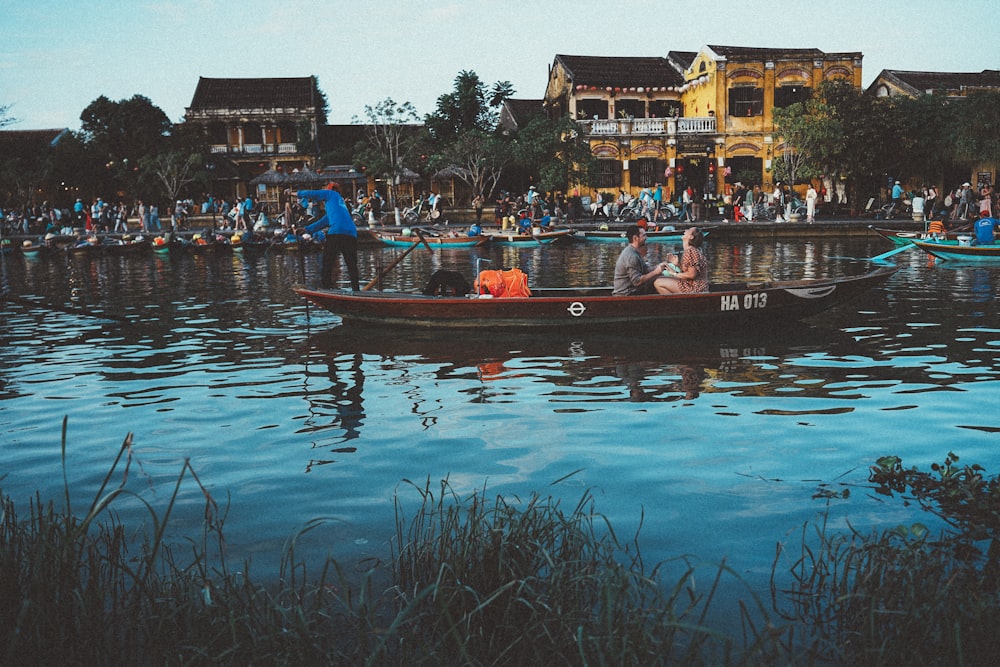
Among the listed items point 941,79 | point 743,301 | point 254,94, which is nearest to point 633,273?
point 743,301

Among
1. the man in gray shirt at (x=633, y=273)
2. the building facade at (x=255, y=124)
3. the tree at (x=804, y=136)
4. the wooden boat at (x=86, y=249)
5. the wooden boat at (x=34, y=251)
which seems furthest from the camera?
the building facade at (x=255, y=124)

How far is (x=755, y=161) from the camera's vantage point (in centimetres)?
4216

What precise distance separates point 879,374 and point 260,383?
6.31 meters

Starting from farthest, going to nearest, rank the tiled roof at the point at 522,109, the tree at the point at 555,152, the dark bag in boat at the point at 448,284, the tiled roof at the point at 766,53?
the tiled roof at the point at 522,109 → the tiled roof at the point at 766,53 → the tree at the point at 555,152 → the dark bag in boat at the point at 448,284

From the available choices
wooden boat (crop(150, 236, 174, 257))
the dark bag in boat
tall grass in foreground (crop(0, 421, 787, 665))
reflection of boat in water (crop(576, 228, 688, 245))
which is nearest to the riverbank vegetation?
tall grass in foreground (crop(0, 421, 787, 665))

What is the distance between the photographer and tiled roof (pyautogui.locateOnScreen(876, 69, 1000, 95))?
140ft

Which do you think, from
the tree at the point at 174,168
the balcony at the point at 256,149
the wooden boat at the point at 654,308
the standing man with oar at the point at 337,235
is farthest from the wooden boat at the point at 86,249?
the wooden boat at the point at 654,308

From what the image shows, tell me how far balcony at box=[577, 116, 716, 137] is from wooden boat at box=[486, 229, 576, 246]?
12.8 meters

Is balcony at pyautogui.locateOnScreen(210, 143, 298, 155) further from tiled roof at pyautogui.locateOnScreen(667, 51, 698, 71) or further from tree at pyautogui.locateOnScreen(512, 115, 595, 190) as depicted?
tiled roof at pyautogui.locateOnScreen(667, 51, 698, 71)

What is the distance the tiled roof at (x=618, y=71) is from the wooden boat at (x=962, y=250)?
82.7 feet

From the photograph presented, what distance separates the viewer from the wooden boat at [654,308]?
35.5 ft

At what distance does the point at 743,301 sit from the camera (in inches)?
426

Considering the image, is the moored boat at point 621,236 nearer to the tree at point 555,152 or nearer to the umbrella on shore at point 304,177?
the tree at point 555,152

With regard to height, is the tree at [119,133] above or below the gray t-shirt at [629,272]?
above
